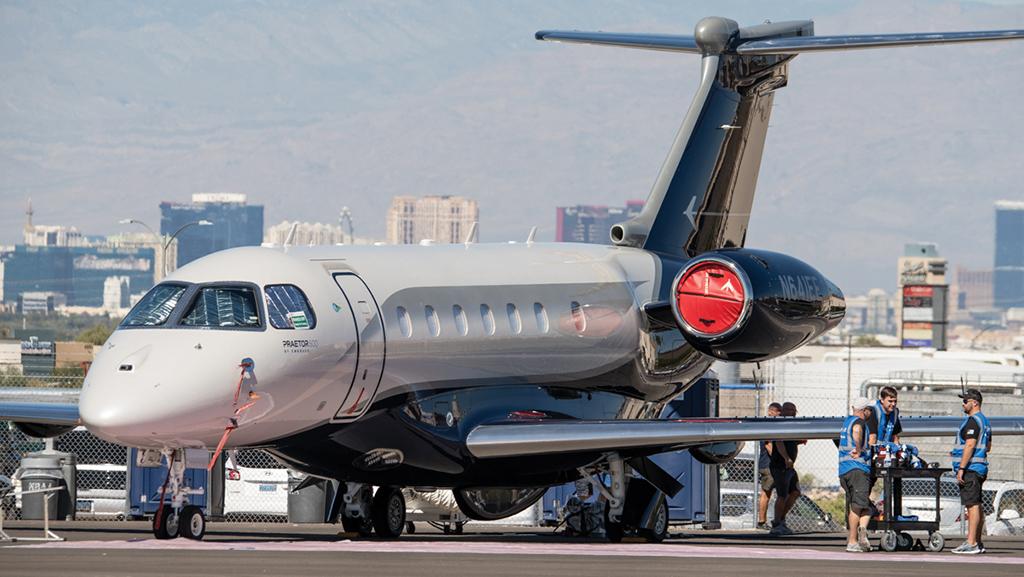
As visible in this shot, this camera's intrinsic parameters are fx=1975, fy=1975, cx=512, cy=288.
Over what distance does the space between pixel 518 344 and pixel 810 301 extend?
12.9ft

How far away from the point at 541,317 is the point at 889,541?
A: 5910mm

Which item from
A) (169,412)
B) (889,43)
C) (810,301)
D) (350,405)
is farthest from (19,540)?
(889,43)

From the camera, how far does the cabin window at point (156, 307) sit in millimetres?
21734

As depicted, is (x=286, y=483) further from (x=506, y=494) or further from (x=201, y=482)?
(x=506, y=494)

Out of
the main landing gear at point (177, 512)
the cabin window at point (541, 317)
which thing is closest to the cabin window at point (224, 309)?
the main landing gear at point (177, 512)

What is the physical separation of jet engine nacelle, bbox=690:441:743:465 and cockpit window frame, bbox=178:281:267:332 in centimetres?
758

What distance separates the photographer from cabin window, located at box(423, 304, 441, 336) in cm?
2425

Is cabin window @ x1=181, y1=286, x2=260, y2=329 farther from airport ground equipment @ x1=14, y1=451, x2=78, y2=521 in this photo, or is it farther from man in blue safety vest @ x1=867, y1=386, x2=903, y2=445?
airport ground equipment @ x1=14, y1=451, x2=78, y2=521

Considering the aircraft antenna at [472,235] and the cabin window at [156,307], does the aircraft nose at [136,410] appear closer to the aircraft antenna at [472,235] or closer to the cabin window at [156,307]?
the cabin window at [156,307]

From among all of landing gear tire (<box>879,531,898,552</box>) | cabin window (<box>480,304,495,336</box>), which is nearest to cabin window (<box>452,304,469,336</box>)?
cabin window (<box>480,304,495,336</box>)

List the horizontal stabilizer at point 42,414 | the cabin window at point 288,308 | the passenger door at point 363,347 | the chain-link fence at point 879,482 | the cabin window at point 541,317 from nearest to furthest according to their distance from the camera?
the cabin window at point 288,308
the passenger door at point 363,347
the horizontal stabilizer at point 42,414
the cabin window at point 541,317
the chain-link fence at point 879,482

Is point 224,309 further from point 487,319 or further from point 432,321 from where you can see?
point 487,319

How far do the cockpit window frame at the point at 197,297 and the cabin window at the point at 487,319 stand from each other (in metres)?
3.91

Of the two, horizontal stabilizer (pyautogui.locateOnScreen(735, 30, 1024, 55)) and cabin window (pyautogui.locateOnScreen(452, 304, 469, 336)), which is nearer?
cabin window (pyautogui.locateOnScreen(452, 304, 469, 336))
